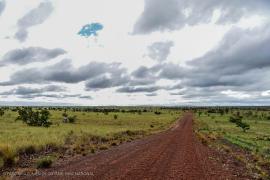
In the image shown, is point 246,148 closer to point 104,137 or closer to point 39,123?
point 104,137

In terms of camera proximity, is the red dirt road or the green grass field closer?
the red dirt road

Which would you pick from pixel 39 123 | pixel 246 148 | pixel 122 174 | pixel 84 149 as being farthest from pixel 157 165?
pixel 39 123

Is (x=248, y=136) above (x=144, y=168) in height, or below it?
→ below

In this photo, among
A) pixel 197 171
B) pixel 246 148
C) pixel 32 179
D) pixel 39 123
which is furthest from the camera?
pixel 39 123

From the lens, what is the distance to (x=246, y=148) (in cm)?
3188

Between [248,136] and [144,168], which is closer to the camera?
[144,168]

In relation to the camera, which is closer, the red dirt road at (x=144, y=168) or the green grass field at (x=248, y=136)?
the red dirt road at (x=144, y=168)

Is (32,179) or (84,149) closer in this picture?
(32,179)

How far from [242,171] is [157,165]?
15.0 ft

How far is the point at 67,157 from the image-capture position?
22969 mm

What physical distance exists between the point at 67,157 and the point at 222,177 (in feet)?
34.3

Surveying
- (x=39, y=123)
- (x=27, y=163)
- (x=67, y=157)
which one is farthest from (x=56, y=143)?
(x=39, y=123)

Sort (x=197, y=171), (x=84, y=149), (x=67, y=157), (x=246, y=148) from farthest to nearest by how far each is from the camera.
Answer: (x=246, y=148)
(x=84, y=149)
(x=67, y=157)
(x=197, y=171)

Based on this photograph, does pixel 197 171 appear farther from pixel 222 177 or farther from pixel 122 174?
pixel 122 174
